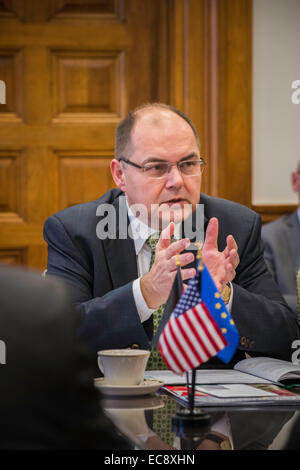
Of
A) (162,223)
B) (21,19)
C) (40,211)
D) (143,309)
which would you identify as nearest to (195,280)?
(143,309)

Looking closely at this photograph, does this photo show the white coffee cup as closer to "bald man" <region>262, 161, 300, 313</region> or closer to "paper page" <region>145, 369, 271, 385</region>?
"paper page" <region>145, 369, 271, 385</region>

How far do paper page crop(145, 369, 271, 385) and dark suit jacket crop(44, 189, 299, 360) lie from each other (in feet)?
0.66

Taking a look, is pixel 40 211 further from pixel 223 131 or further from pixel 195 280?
pixel 195 280

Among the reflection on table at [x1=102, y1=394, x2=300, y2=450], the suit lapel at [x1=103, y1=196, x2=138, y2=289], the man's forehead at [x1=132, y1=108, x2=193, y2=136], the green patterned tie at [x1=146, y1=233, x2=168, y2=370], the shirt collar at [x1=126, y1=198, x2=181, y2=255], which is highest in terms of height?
the man's forehead at [x1=132, y1=108, x2=193, y2=136]

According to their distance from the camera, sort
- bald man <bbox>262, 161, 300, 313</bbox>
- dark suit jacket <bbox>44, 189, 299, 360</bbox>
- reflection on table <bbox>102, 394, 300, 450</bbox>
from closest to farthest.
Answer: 1. reflection on table <bbox>102, 394, 300, 450</bbox>
2. dark suit jacket <bbox>44, 189, 299, 360</bbox>
3. bald man <bbox>262, 161, 300, 313</bbox>

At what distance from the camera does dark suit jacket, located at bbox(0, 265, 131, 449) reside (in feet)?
2.48

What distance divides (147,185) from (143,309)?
0.50m

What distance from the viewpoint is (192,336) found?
51.5 inches

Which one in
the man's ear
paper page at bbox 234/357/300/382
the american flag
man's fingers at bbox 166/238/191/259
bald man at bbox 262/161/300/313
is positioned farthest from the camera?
bald man at bbox 262/161/300/313

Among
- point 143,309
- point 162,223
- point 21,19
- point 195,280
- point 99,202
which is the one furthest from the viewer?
point 21,19

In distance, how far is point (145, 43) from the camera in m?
3.84

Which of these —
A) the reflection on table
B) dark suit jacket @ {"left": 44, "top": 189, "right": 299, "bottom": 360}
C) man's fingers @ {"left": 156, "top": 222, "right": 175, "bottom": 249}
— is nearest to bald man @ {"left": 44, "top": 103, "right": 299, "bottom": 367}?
dark suit jacket @ {"left": 44, "top": 189, "right": 299, "bottom": 360}

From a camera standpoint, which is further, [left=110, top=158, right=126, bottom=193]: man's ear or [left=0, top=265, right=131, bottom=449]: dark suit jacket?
[left=110, top=158, right=126, bottom=193]: man's ear
